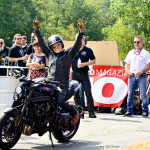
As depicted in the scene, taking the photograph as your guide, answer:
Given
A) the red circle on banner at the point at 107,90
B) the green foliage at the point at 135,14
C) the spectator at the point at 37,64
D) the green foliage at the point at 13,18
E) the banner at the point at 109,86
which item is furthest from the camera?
the green foliage at the point at 13,18

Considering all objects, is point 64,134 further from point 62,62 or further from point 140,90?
point 140,90

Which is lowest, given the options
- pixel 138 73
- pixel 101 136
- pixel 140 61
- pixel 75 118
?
pixel 101 136

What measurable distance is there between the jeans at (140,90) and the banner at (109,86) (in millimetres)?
808

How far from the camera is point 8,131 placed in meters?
6.74

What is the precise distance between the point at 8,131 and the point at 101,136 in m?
2.42

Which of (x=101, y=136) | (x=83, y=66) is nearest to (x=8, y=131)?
(x=101, y=136)

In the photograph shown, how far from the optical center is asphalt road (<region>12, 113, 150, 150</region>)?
24.7ft

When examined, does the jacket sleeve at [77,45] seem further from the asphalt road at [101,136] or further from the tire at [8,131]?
the tire at [8,131]

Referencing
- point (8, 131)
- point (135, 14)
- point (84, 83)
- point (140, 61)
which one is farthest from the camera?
point (135, 14)

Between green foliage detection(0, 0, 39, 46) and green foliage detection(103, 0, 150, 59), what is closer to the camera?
green foliage detection(103, 0, 150, 59)

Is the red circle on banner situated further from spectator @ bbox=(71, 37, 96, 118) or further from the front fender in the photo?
the front fender

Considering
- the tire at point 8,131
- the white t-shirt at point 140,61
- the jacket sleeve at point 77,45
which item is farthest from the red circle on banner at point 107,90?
the tire at point 8,131

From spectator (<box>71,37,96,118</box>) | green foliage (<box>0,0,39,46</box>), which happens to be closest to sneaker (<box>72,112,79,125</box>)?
spectator (<box>71,37,96,118</box>)

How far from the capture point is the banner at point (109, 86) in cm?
1330
